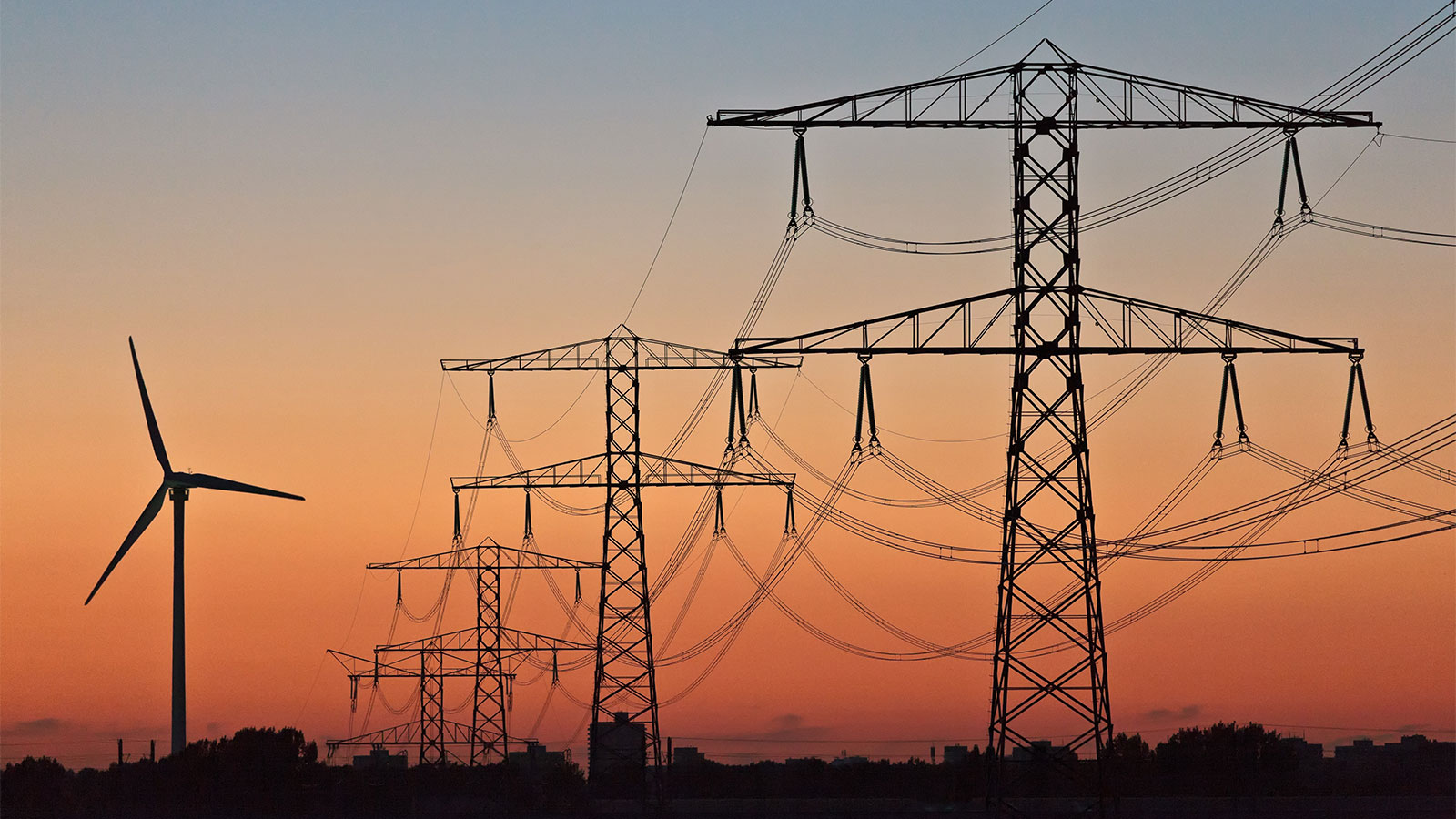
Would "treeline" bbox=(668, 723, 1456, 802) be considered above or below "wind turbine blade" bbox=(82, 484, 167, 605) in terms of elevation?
below

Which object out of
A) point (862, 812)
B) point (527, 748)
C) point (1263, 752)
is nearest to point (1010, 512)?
point (862, 812)

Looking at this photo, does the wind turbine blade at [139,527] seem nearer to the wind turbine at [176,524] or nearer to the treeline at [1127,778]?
the wind turbine at [176,524]

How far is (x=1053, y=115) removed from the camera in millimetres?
53219

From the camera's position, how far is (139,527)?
8181 cm

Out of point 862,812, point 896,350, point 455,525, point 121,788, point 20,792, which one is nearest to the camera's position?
point 896,350

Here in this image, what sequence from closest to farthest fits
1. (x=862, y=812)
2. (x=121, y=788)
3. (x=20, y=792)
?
(x=862, y=812) → (x=121, y=788) → (x=20, y=792)

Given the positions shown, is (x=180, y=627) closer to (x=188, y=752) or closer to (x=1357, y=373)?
(x=188, y=752)

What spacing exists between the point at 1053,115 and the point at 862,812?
101 feet

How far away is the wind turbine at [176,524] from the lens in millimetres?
79688

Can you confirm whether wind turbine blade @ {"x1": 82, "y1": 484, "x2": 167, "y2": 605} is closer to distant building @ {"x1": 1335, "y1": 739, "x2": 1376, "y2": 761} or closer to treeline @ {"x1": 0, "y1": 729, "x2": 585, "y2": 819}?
treeline @ {"x1": 0, "y1": 729, "x2": 585, "y2": 819}

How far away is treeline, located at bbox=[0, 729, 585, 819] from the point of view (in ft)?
243

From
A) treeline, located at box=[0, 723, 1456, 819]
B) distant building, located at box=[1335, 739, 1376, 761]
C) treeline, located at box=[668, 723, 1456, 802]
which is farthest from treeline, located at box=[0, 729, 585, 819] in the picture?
distant building, located at box=[1335, 739, 1376, 761]

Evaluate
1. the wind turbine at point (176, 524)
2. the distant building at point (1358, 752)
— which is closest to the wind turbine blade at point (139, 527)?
the wind turbine at point (176, 524)

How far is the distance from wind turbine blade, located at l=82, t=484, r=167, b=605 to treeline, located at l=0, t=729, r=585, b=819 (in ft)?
27.2
